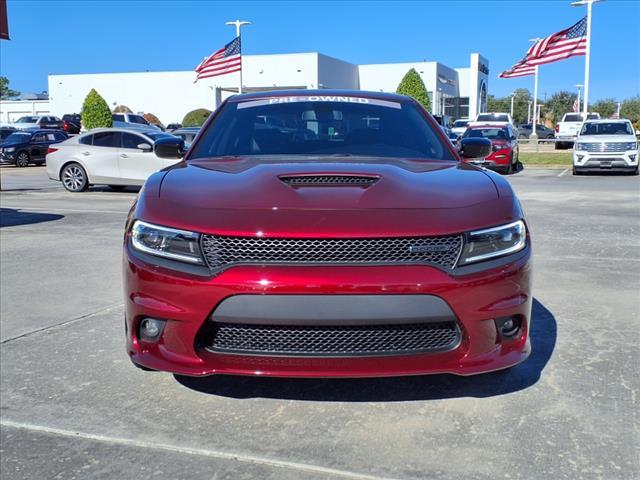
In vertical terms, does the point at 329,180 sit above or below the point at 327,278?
above

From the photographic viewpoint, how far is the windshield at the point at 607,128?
20359mm

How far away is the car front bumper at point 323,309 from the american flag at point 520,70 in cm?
2709

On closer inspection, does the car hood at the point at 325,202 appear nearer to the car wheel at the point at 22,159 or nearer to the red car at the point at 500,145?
the red car at the point at 500,145

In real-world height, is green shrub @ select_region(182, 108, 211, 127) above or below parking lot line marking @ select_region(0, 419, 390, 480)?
above

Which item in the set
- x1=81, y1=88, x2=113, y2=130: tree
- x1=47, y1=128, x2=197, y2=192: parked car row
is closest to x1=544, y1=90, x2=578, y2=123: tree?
x1=81, y1=88, x2=113, y2=130: tree

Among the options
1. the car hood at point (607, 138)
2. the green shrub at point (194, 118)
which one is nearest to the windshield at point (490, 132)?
the car hood at point (607, 138)

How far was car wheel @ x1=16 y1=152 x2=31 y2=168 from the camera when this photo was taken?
26.2 m

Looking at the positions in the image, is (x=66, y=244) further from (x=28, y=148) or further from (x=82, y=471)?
(x=28, y=148)

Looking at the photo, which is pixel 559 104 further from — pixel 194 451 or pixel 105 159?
pixel 194 451

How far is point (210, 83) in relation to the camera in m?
51.1

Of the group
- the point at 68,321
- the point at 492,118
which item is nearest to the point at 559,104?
the point at 492,118

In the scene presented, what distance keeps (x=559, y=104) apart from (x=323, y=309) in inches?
4414

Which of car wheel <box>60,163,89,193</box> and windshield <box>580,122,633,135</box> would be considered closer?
car wheel <box>60,163,89,193</box>

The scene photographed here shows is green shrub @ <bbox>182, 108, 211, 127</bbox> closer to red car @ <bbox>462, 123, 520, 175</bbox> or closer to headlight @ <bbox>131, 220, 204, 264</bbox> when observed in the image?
red car @ <bbox>462, 123, 520, 175</bbox>
